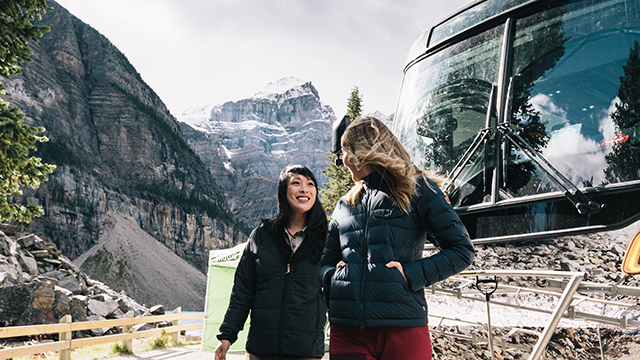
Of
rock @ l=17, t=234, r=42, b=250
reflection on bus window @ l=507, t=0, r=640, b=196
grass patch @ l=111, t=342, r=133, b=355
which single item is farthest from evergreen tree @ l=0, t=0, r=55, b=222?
rock @ l=17, t=234, r=42, b=250

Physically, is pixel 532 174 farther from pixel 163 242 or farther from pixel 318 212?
pixel 163 242

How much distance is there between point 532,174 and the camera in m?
2.87

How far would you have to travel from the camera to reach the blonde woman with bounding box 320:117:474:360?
184 centimetres

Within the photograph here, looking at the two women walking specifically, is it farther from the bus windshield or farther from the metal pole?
the bus windshield

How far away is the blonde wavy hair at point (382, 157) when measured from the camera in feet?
6.59

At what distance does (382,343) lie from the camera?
1.88 meters

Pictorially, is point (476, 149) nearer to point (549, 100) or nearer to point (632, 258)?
point (549, 100)

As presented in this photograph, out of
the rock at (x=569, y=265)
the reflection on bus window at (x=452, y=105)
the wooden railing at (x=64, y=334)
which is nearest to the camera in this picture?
the rock at (x=569, y=265)

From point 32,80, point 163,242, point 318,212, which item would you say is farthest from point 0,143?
point 163,242

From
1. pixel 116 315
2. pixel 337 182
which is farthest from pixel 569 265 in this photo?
pixel 337 182

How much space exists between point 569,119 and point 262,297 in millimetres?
2124

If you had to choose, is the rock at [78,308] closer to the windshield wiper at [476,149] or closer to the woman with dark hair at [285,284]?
the woman with dark hair at [285,284]

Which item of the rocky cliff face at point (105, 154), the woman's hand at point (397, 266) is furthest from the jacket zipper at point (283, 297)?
the rocky cliff face at point (105, 154)

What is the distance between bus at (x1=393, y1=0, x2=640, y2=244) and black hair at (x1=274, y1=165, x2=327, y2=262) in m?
0.88
